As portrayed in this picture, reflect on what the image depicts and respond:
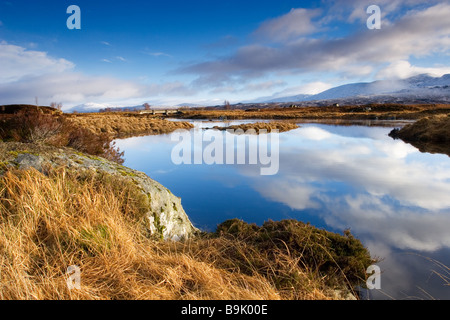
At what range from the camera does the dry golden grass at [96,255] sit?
2.53 meters

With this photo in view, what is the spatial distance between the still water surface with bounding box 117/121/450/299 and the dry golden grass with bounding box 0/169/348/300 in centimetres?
210

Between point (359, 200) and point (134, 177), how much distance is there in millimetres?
6521

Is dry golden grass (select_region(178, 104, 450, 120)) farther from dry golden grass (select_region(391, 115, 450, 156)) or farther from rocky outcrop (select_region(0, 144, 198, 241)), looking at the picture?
rocky outcrop (select_region(0, 144, 198, 241))

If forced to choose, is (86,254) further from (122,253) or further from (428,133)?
(428,133)

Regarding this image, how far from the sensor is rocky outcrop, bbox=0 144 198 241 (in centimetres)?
433

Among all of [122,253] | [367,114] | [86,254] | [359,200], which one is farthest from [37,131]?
[367,114]

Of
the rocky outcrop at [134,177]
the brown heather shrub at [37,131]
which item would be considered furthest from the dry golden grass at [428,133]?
the brown heather shrub at [37,131]

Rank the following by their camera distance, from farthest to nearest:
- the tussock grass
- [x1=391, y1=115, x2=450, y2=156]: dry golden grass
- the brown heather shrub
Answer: [x1=391, y1=115, x2=450, y2=156]: dry golden grass, the brown heather shrub, the tussock grass

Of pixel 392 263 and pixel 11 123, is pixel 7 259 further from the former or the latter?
pixel 11 123

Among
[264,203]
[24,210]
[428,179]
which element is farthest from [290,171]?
[24,210]

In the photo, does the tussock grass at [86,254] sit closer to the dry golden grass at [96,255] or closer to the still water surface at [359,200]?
the dry golden grass at [96,255]

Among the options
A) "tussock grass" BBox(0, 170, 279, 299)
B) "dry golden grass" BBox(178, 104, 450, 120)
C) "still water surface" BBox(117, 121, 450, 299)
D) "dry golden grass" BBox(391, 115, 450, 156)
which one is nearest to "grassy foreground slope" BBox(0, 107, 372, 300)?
"tussock grass" BBox(0, 170, 279, 299)

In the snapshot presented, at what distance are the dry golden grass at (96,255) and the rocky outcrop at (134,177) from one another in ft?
1.07
